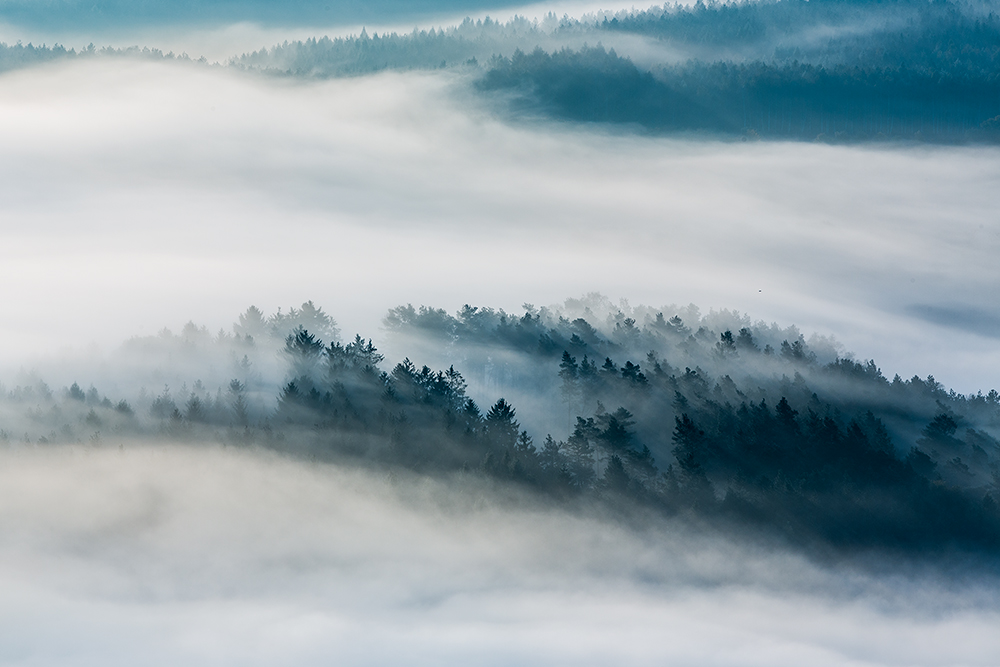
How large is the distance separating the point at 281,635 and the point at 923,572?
57875mm

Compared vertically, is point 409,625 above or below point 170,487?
below

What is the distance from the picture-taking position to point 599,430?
84.8 metres

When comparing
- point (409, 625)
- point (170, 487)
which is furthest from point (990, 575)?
point (170, 487)

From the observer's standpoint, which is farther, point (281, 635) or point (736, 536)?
point (281, 635)

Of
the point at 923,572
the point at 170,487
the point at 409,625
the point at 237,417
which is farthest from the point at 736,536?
the point at 170,487

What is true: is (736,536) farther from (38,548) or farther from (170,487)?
(38,548)

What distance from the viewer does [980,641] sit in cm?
9075

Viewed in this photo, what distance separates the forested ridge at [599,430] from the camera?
85.0 metres

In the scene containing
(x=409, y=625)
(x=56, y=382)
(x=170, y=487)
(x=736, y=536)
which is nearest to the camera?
(x=736, y=536)

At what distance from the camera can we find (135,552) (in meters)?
97.1

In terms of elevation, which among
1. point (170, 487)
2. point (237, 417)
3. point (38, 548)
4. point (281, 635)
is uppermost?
point (237, 417)

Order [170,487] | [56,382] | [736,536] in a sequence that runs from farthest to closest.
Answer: [56,382] → [170,487] → [736,536]

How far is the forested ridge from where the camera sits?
85.0 meters

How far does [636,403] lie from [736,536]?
16.9m
